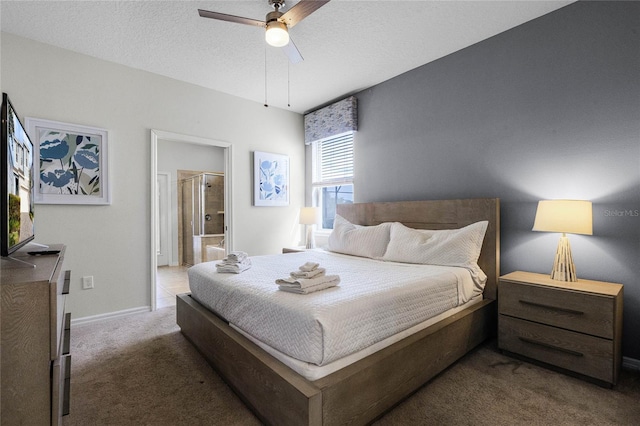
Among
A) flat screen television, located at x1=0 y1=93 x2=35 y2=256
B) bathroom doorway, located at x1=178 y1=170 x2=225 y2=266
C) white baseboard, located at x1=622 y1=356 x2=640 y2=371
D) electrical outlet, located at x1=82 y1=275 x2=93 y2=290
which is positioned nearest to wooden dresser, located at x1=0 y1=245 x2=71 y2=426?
flat screen television, located at x1=0 y1=93 x2=35 y2=256

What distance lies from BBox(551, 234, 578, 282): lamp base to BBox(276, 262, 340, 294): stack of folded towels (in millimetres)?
1613

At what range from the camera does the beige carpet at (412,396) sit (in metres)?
1.60

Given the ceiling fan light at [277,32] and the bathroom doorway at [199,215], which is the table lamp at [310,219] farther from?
the ceiling fan light at [277,32]

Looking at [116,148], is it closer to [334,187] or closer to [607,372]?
[334,187]

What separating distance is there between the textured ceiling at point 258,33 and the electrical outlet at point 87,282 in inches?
85.9

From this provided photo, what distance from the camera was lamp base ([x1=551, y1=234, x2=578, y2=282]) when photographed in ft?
7.04

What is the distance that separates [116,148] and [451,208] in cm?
341

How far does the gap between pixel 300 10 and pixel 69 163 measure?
8.52 feet

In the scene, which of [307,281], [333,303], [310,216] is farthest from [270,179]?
[333,303]

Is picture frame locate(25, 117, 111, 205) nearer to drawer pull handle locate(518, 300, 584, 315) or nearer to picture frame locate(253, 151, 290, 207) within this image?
picture frame locate(253, 151, 290, 207)

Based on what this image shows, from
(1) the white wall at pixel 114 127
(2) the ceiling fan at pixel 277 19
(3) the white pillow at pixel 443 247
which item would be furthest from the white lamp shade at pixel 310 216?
(2) the ceiling fan at pixel 277 19

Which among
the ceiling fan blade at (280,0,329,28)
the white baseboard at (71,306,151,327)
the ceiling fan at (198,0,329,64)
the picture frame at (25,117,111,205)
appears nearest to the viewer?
the ceiling fan blade at (280,0,329,28)

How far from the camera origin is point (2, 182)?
1.24 meters

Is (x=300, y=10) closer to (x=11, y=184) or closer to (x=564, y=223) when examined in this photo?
(x=11, y=184)
